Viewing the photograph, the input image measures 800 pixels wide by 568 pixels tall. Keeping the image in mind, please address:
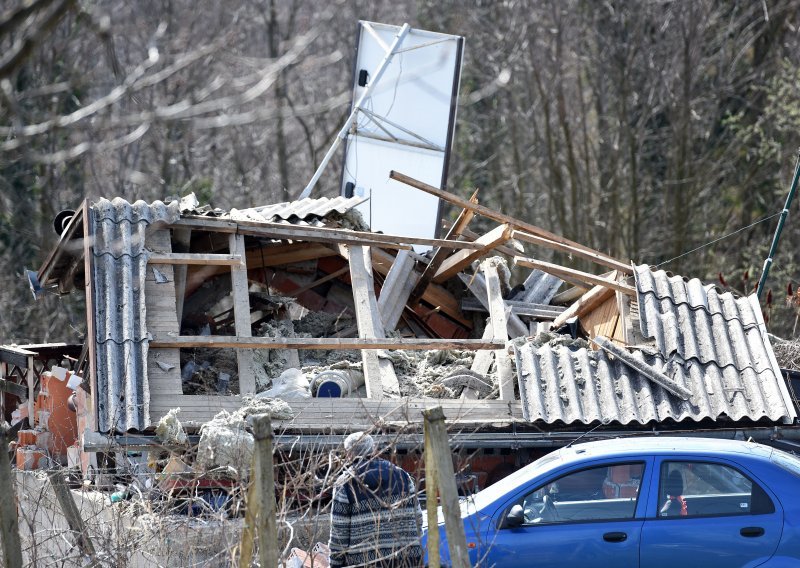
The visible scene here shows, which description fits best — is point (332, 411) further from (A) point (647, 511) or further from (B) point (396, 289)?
(A) point (647, 511)

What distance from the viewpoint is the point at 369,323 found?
10461 millimetres

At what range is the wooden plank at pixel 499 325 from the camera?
9836 mm

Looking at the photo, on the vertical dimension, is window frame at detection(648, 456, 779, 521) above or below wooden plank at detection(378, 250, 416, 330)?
below

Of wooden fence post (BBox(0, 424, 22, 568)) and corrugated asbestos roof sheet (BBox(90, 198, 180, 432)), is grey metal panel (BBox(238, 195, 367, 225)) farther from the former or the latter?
wooden fence post (BBox(0, 424, 22, 568))

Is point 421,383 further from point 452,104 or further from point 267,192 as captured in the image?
point 267,192

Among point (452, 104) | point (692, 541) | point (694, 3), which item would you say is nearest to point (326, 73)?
point (694, 3)

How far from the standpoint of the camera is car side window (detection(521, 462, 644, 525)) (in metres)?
7.23

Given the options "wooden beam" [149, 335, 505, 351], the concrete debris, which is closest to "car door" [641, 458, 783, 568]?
the concrete debris

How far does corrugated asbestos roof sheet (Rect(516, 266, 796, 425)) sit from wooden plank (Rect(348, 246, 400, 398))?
1243mm

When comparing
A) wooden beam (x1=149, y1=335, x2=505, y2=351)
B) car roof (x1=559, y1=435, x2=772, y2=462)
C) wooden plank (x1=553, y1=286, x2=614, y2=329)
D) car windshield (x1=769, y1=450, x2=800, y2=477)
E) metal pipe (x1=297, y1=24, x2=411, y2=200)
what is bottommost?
car windshield (x1=769, y1=450, x2=800, y2=477)

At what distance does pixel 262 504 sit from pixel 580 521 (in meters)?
3.03

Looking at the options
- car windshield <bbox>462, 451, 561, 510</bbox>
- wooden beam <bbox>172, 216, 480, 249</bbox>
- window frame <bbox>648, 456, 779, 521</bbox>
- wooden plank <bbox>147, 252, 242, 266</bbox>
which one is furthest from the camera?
wooden beam <bbox>172, 216, 480, 249</bbox>

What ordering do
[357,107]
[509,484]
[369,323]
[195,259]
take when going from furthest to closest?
[357,107] < [369,323] < [195,259] < [509,484]

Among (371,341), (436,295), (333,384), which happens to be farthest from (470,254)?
(333,384)
